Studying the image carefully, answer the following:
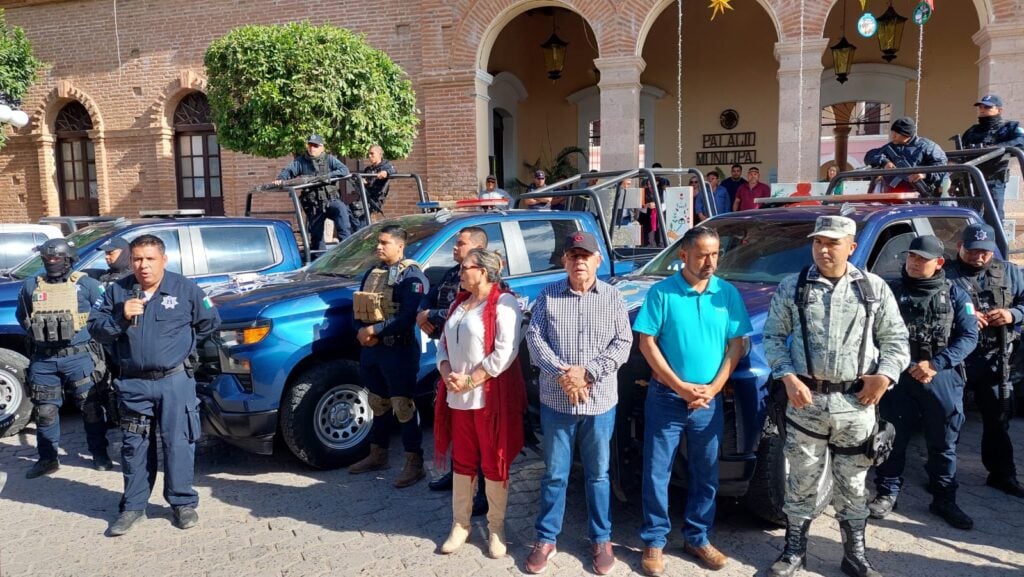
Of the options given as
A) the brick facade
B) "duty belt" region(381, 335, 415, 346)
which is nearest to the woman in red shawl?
"duty belt" region(381, 335, 415, 346)

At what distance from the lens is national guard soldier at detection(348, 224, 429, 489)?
4711 millimetres

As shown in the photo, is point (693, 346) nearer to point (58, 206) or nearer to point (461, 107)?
point (461, 107)

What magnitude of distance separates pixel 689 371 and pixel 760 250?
176 centimetres

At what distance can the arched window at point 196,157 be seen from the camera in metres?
16.4

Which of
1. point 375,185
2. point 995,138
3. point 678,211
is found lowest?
point 678,211

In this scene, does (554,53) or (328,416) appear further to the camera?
(554,53)

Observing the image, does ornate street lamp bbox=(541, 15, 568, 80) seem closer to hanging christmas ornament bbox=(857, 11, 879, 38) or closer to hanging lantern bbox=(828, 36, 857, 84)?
hanging lantern bbox=(828, 36, 857, 84)

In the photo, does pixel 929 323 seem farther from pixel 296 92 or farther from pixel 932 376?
pixel 296 92

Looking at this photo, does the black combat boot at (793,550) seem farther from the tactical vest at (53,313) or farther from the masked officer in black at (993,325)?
the tactical vest at (53,313)

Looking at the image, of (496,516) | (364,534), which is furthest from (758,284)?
(364,534)

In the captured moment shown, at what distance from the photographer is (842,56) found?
47.4 ft

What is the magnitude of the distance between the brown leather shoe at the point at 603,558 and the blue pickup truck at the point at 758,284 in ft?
1.09

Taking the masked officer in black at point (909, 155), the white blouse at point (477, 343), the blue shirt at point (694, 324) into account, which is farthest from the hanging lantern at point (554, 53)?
the blue shirt at point (694, 324)

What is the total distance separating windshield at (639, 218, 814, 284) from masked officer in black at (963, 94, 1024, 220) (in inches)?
118
